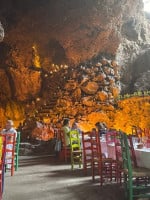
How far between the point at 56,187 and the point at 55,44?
12172mm

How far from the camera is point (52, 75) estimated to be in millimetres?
16625

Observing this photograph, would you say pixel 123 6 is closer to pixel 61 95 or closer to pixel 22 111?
pixel 61 95

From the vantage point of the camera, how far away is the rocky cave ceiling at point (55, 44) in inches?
652

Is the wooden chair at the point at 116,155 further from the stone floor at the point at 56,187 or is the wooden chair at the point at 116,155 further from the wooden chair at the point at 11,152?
the wooden chair at the point at 11,152

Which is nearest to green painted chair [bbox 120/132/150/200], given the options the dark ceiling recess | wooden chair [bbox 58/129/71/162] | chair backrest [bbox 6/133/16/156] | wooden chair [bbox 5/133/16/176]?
chair backrest [bbox 6/133/16/156]

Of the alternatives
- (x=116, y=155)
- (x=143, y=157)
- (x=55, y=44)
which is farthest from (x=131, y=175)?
(x=55, y=44)

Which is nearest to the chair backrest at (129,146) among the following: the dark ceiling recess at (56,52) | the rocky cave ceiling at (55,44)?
the rocky cave ceiling at (55,44)

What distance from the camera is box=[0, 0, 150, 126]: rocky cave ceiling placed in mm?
16562

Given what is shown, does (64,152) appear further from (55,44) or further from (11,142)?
(55,44)

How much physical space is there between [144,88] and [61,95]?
418 centimetres

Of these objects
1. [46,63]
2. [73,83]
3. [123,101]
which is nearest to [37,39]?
[46,63]

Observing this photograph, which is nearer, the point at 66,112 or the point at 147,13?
the point at 66,112

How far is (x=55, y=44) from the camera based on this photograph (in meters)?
17.2

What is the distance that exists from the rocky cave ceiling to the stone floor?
9334mm
